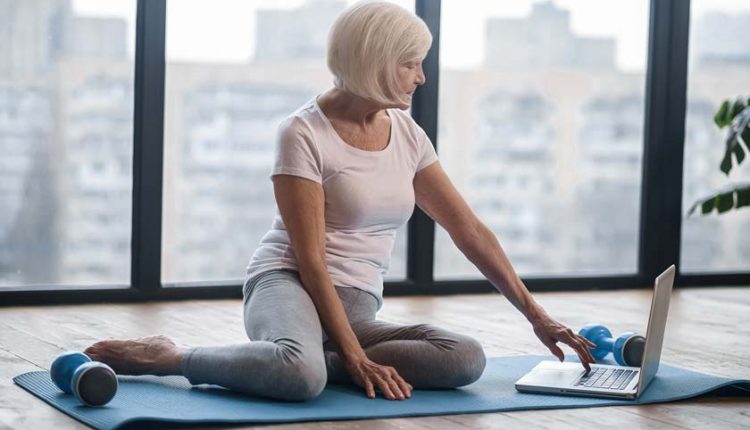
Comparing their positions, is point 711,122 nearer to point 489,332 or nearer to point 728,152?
point 728,152

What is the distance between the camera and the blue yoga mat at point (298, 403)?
221cm

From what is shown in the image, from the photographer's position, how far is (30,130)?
388 cm

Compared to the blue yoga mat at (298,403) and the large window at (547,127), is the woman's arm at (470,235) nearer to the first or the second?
the blue yoga mat at (298,403)

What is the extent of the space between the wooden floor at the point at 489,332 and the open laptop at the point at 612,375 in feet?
0.27

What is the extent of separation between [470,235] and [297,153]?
0.47 meters

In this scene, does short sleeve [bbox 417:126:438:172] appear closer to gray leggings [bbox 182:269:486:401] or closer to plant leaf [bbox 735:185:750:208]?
gray leggings [bbox 182:269:486:401]

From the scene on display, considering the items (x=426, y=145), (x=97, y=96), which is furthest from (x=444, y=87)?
(x=426, y=145)

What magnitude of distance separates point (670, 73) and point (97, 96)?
229cm

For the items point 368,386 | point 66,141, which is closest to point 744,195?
point 66,141

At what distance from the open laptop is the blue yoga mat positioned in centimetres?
2

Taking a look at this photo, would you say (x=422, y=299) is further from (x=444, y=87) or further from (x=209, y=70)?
(x=209, y=70)

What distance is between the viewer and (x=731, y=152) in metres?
4.48

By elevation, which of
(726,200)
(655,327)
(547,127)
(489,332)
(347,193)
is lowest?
(489,332)

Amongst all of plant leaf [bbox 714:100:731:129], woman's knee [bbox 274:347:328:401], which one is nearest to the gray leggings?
woman's knee [bbox 274:347:328:401]
